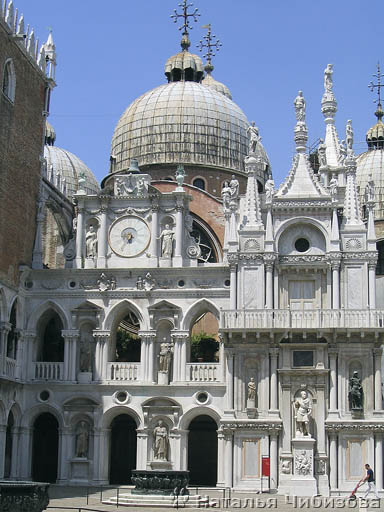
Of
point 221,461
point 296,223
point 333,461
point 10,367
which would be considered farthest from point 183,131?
point 333,461

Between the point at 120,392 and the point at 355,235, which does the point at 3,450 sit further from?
the point at 355,235

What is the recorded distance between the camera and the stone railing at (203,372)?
4384 cm

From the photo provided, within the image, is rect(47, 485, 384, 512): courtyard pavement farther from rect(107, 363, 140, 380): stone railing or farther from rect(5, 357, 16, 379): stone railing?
rect(5, 357, 16, 379): stone railing

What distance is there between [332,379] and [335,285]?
4047mm

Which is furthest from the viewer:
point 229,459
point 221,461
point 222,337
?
point 221,461

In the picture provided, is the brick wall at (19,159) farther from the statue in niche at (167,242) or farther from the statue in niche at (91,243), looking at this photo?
the statue in niche at (167,242)

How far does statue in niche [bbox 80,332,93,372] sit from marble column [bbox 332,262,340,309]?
11.2m

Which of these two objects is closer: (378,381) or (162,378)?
(378,381)

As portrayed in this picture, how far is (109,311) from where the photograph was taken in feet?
148

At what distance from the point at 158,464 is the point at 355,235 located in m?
13.1

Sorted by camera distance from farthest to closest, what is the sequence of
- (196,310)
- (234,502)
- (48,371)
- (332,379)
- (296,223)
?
1. (48,371)
2. (196,310)
3. (296,223)
4. (332,379)
5. (234,502)

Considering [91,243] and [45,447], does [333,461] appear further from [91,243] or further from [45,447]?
[91,243]

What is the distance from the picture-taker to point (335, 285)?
43.1 meters

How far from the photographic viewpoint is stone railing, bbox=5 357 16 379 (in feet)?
141
